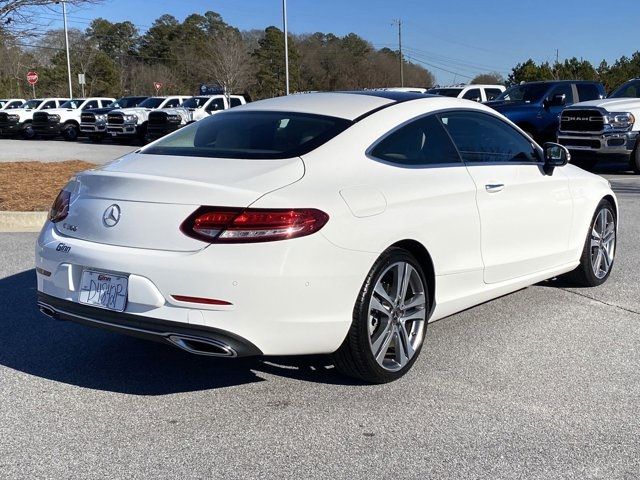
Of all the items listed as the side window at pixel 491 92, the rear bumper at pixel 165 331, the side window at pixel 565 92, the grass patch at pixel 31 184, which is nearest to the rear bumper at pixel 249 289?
the rear bumper at pixel 165 331

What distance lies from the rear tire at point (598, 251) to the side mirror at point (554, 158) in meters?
0.83

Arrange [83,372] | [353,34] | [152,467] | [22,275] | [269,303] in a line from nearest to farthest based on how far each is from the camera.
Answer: [152,467] → [269,303] → [83,372] → [22,275] → [353,34]

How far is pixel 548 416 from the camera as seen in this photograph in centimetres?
400

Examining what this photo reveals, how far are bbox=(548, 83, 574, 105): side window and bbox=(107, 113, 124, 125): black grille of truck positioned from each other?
16.4 metres

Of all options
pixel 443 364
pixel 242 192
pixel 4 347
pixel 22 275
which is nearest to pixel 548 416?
pixel 443 364

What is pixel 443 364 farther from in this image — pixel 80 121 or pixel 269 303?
pixel 80 121

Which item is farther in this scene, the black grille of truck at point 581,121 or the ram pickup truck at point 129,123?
the ram pickup truck at point 129,123

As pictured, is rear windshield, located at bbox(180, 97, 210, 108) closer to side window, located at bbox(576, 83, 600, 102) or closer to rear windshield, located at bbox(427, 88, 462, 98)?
rear windshield, located at bbox(427, 88, 462, 98)

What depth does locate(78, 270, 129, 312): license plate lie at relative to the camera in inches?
154

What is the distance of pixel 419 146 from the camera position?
484 cm

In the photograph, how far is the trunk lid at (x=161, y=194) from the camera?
3.84 m

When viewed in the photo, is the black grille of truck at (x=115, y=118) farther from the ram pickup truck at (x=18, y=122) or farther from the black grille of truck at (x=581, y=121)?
the black grille of truck at (x=581, y=121)

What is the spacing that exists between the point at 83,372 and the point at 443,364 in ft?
7.27

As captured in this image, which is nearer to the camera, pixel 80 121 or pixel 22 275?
pixel 22 275
